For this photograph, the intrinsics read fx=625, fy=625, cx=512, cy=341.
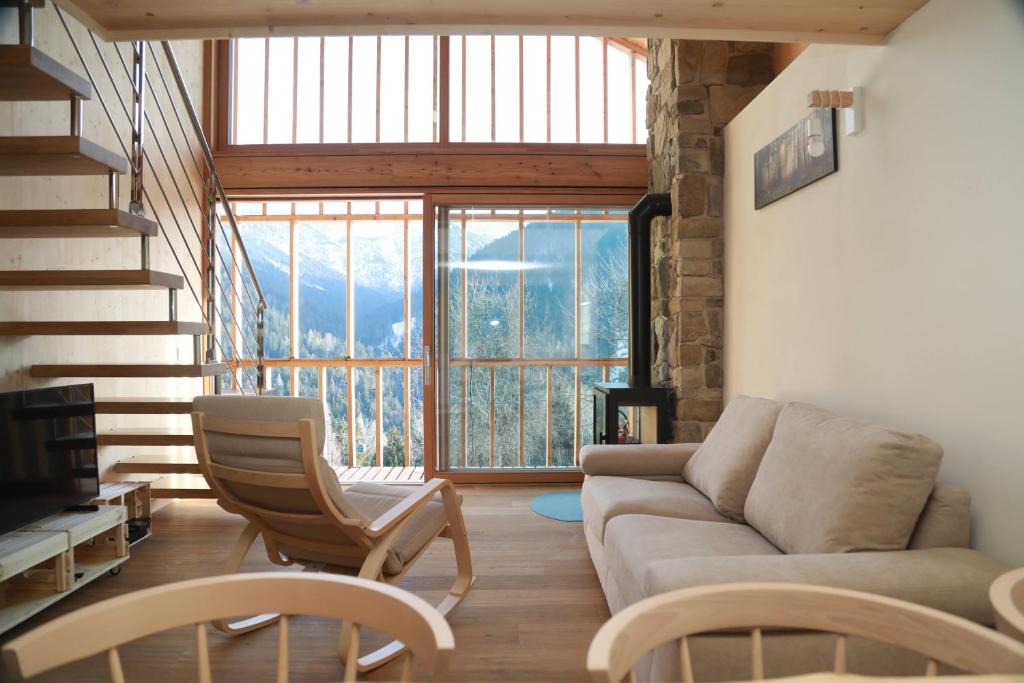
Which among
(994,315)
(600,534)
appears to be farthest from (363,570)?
(994,315)

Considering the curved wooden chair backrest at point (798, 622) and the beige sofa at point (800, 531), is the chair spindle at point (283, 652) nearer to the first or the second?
the curved wooden chair backrest at point (798, 622)

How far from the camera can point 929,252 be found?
203cm

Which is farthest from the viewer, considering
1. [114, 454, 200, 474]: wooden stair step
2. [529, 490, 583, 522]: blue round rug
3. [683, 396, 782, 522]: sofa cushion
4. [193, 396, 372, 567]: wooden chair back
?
[529, 490, 583, 522]: blue round rug

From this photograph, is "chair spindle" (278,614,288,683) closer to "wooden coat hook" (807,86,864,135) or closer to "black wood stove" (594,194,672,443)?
"wooden coat hook" (807,86,864,135)

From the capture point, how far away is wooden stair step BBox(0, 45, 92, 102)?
2006 mm

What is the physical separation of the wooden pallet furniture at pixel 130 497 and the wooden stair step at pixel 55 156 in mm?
1572

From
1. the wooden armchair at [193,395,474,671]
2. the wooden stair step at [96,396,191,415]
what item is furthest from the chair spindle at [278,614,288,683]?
the wooden stair step at [96,396,191,415]

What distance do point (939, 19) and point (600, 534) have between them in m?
2.22

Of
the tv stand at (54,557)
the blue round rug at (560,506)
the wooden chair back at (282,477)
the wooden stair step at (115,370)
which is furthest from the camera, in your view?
the blue round rug at (560,506)

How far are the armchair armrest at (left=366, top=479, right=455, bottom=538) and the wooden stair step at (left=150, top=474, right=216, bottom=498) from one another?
1.97 m

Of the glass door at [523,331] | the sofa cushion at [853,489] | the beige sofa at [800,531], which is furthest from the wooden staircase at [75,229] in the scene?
the sofa cushion at [853,489]

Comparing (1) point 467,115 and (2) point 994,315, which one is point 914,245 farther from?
(1) point 467,115

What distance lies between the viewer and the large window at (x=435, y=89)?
207 inches

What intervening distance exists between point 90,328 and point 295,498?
155cm
